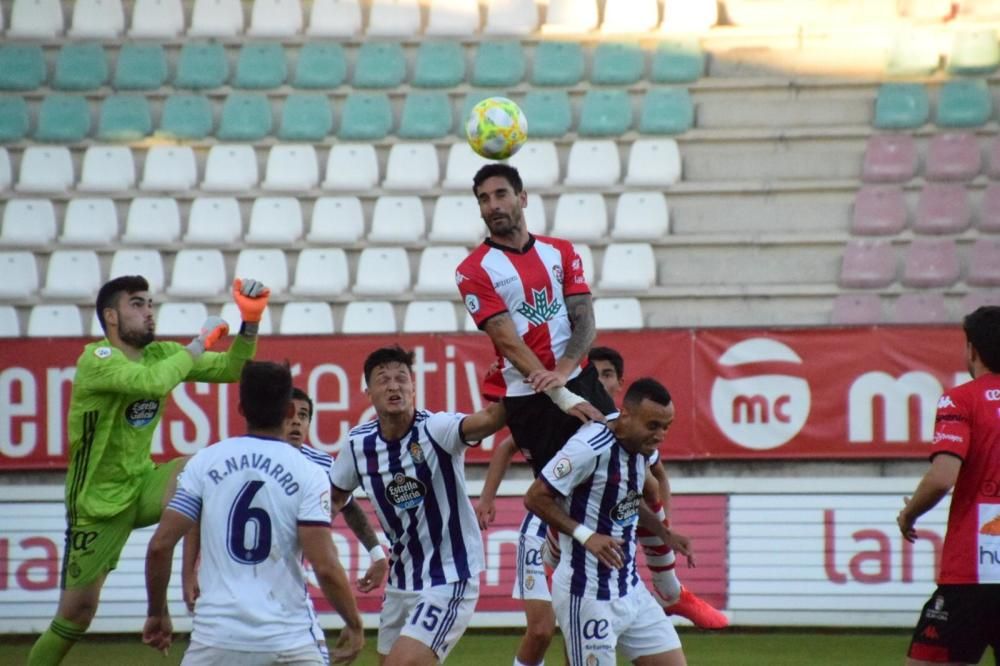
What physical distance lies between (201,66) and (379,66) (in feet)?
5.80

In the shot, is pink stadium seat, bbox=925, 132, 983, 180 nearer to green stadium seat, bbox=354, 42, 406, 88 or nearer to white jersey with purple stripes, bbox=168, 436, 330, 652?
green stadium seat, bbox=354, 42, 406, 88

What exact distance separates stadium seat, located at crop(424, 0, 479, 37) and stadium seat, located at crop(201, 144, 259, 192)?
7.34 ft

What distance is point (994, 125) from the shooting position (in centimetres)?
1377

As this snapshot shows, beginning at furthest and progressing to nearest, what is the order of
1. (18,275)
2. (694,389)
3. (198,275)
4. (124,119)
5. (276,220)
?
(124,119), (276,220), (18,275), (198,275), (694,389)

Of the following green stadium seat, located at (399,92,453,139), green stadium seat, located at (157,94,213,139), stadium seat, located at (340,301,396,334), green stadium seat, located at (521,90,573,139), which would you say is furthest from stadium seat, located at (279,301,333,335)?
green stadium seat, located at (521,90,573,139)

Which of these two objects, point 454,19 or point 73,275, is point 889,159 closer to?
point 454,19

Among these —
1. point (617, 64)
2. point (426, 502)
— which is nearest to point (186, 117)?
point (617, 64)

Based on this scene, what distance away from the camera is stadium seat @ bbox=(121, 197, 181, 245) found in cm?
1353

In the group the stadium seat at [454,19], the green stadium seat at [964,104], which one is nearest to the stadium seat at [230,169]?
the stadium seat at [454,19]

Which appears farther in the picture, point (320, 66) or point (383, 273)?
point (320, 66)

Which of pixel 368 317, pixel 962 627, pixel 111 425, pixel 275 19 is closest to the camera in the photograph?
pixel 962 627

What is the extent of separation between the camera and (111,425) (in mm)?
7617

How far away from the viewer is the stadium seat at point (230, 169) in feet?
45.3

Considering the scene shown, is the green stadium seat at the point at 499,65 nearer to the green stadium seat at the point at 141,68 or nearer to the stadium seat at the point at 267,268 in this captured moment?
the stadium seat at the point at 267,268
